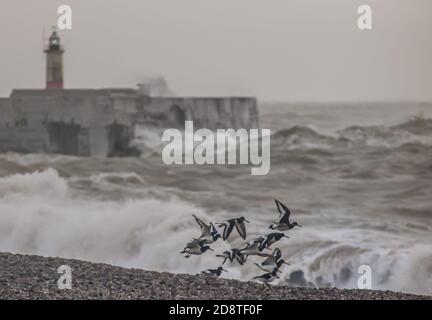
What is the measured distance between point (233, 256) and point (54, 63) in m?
1.67

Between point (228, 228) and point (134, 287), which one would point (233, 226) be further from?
point (134, 287)

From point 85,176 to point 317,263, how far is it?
1527 millimetres

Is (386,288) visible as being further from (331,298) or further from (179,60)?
(179,60)

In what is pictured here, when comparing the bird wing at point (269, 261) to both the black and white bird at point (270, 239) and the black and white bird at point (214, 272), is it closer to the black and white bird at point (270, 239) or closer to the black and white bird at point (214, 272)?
the black and white bird at point (270, 239)

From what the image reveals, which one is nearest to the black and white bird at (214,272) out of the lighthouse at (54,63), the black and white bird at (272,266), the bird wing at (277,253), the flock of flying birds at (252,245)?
the flock of flying birds at (252,245)

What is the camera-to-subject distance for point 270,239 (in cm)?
572

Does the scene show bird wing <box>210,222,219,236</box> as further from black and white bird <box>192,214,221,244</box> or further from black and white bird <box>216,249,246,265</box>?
black and white bird <box>216,249,246,265</box>

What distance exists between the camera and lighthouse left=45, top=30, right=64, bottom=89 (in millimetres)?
5922

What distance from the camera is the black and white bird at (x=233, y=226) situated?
5.74 m

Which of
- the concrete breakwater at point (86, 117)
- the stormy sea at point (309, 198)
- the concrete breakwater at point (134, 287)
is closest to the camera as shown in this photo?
the concrete breakwater at point (134, 287)

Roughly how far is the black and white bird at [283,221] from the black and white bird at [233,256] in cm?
25

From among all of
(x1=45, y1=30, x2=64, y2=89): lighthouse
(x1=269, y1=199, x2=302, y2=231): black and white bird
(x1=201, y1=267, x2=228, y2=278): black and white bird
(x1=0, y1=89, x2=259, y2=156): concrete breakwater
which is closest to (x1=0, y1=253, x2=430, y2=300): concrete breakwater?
(x1=201, y1=267, x2=228, y2=278): black and white bird

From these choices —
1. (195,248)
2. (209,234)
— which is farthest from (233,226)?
(195,248)

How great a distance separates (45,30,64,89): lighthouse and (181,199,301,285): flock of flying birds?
4.24ft
